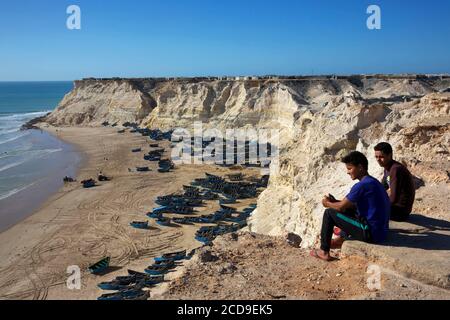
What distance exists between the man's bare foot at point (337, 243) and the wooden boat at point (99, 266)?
35.5 feet

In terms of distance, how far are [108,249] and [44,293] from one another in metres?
3.73

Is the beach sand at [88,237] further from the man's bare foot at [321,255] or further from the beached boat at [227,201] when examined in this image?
the man's bare foot at [321,255]

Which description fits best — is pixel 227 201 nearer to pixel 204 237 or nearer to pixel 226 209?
pixel 226 209

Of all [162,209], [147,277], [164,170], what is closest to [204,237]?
[147,277]

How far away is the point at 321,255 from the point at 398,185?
168 centimetres

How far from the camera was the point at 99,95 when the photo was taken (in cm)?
6962

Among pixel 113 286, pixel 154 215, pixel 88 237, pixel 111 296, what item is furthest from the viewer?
pixel 154 215

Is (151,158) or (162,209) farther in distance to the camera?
(151,158)

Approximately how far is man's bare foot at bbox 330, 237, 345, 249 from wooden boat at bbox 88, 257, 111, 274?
35.5 ft

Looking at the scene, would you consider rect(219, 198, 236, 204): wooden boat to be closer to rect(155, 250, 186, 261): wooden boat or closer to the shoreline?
rect(155, 250, 186, 261): wooden boat

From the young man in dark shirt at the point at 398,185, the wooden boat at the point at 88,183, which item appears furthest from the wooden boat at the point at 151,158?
the young man in dark shirt at the point at 398,185

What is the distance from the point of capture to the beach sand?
1424cm

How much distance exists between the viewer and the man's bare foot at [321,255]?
232 inches

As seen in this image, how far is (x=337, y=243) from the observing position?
6.09 metres
